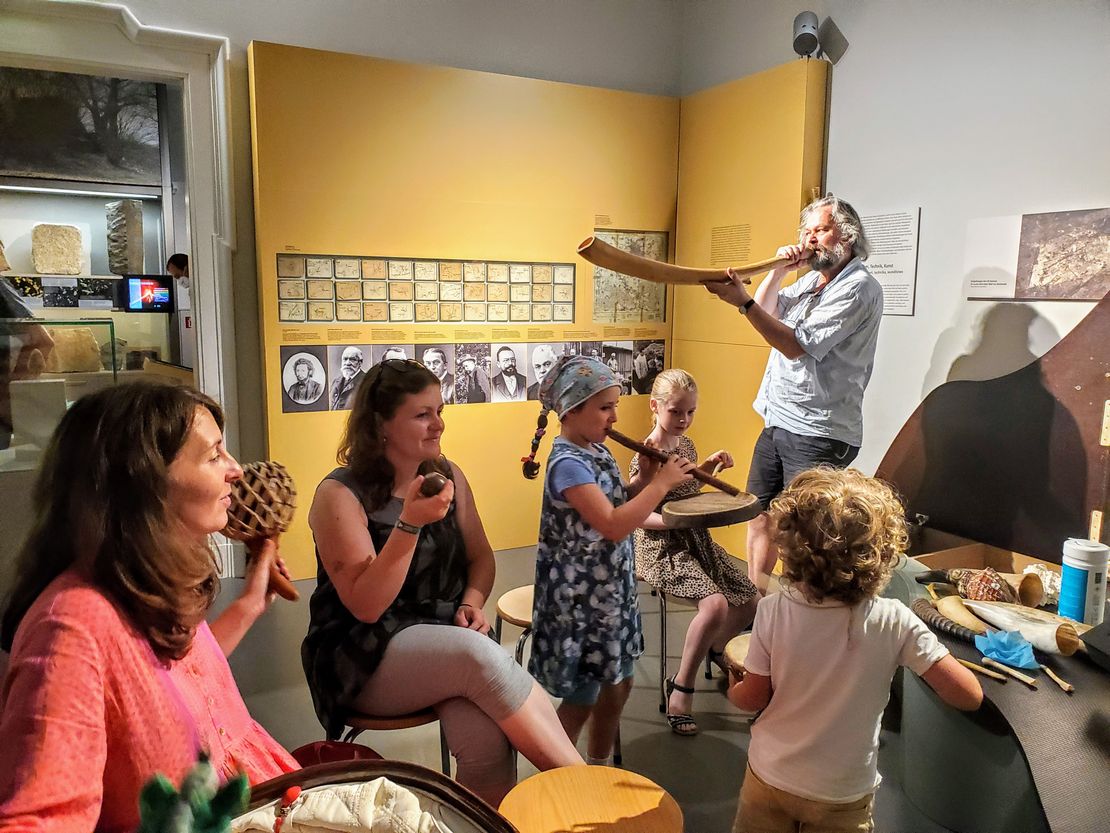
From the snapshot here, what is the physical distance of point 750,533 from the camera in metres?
3.35

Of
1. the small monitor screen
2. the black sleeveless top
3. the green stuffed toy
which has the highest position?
the small monitor screen

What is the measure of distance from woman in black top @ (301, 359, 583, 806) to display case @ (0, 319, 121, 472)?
0.75 meters

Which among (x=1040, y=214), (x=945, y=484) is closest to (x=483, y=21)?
(x=1040, y=214)

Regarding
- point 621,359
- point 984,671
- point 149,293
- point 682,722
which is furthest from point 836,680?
point 149,293

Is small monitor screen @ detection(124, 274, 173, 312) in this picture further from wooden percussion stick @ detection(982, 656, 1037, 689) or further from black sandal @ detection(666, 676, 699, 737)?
wooden percussion stick @ detection(982, 656, 1037, 689)

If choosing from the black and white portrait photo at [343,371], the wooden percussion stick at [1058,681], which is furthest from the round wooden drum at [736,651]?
the black and white portrait photo at [343,371]

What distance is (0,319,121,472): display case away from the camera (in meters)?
2.00

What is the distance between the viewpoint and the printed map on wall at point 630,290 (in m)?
4.72

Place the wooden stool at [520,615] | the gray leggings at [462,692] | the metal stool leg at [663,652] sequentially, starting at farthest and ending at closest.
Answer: the metal stool leg at [663,652] < the wooden stool at [520,615] < the gray leggings at [462,692]

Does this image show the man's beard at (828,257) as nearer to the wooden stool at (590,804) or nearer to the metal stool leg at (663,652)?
the metal stool leg at (663,652)

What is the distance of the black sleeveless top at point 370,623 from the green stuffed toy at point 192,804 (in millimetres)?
951

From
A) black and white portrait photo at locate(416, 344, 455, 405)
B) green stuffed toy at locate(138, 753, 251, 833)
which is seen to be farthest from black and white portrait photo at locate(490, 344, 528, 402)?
green stuffed toy at locate(138, 753, 251, 833)

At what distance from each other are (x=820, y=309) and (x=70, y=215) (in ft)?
22.0

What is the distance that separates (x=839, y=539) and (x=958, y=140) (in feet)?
8.62
